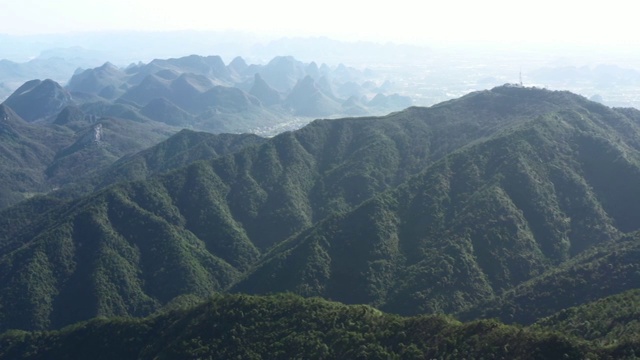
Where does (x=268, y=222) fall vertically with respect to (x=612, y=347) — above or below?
below

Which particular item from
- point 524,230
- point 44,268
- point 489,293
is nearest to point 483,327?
point 489,293

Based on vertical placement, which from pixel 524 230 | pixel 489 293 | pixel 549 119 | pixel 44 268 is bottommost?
pixel 44 268

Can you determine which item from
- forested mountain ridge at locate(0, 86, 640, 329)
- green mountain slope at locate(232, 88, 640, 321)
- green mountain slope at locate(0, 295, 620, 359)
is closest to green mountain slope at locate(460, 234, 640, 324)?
green mountain slope at locate(232, 88, 640, 321)

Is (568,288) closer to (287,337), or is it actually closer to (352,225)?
(352,225)

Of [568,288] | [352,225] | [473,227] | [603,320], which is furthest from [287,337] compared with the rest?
[473,227]

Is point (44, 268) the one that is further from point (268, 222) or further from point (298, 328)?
point (298, 328)

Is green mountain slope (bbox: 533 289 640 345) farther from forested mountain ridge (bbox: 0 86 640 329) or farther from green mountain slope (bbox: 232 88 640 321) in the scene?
forested mountain ridge (bbox: 0 86 640 329)
